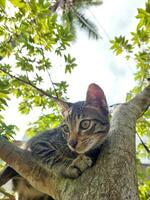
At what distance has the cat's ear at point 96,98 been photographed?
64.9 inches

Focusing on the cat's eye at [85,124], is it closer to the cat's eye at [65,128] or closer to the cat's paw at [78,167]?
the cat's eye at [65,128]

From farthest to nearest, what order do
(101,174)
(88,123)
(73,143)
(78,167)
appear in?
(88,123) → (73,143) → (78,167) → (101,174)

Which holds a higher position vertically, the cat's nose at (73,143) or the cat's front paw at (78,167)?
the cat's nose at (73,143)

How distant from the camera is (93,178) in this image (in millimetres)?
1009

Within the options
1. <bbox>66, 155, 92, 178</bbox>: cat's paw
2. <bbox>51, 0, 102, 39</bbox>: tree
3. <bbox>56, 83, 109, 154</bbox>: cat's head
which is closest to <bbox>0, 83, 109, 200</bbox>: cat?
<bbox>56, 83, 109, 154</bbox>: cat's head

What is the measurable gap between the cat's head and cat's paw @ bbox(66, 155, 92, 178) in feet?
0.83

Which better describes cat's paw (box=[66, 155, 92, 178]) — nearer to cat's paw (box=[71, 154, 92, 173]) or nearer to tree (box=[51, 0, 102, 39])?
cat's paw (box=[71, 154, 92, 173])

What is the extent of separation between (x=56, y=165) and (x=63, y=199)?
0.29m

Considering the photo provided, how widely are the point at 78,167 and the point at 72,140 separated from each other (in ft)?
1.20

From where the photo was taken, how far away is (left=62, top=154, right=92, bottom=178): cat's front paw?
1.10 meters

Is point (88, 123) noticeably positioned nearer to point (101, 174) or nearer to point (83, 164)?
point (83, 164)

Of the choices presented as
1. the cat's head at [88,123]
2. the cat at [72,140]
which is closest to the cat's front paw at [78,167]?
the cat at [72,140]

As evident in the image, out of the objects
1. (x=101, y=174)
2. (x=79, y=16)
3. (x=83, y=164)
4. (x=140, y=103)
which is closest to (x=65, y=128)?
(x=140, y=103)

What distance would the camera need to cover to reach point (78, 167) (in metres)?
1.15
